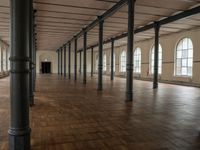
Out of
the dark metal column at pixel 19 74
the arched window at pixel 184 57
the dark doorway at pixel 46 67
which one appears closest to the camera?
the dark metal column at pixel 19 74

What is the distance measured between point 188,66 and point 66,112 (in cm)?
1531

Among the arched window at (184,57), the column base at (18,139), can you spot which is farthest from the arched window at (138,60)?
the column base at (18,139)

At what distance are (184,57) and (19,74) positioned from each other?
18.4m

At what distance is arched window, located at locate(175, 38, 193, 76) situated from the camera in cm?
1878

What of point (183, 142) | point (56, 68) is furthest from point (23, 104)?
point (56, 68)

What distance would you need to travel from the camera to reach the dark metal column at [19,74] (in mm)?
3277

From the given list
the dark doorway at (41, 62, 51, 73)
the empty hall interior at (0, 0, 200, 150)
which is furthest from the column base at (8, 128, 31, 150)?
the dark doorway at (41, 62, 51, 73)

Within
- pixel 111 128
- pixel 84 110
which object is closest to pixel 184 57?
pixel 84 110

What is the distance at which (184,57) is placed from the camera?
63.8ft

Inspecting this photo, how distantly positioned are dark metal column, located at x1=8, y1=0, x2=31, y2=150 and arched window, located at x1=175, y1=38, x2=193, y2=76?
57.9 feet

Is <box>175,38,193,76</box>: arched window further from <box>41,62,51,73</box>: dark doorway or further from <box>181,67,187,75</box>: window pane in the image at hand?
<box>41,62,51,73</box>: dark doorway

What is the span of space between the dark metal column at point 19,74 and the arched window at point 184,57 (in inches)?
695

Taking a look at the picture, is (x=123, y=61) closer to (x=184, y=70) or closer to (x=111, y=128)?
(x=184, y=70)

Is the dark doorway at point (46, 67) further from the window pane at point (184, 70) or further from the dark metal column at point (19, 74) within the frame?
the dark metal column at point (19, 74)
